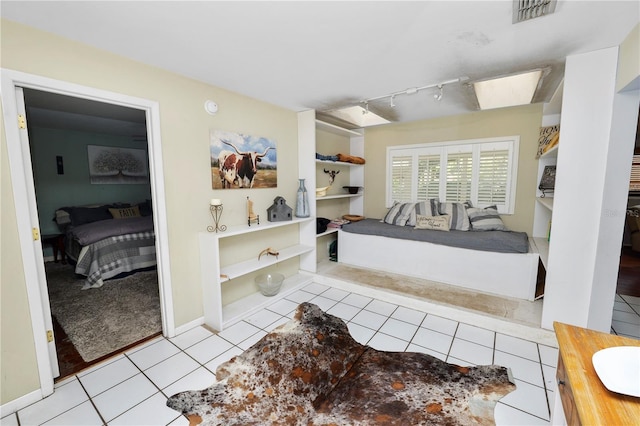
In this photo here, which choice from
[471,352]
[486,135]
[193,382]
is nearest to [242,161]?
[193,382]

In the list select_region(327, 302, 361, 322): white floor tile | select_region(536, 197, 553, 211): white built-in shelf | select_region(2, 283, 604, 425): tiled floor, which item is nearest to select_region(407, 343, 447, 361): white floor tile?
select_region(2, 283, 604, 425): tiled floor

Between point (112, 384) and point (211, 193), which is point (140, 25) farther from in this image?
point (112, 384)

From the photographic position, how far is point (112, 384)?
72.6 inches

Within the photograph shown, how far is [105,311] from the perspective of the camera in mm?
2811

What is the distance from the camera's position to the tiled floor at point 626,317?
239cm

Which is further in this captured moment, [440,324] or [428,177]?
[428,177]

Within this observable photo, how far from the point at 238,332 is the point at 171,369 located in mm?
598

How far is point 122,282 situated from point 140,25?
3.29 meters

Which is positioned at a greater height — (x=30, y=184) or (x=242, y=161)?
(x=242, y=161)

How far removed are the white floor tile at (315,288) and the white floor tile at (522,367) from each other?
1900mm

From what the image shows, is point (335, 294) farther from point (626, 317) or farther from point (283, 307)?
point (626, 317)

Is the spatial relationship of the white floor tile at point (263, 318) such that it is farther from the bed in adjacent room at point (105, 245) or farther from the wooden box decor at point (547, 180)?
the wooden box decor at point (547, 180)

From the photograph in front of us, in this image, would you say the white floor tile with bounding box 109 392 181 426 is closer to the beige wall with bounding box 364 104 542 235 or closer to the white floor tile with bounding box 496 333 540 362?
the white floor tile with bounding box 496 333 540 362

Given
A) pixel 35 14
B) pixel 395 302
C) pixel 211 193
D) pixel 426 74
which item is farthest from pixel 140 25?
pixel 395 302
